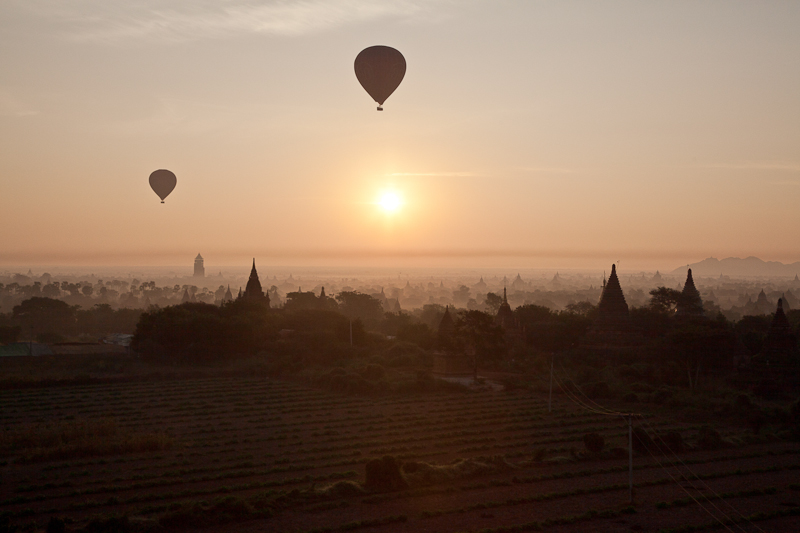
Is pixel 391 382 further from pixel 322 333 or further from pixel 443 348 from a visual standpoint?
pixel 322 333

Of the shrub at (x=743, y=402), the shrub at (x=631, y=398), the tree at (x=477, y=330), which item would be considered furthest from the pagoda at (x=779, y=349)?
the tree at (x=477, y=330)

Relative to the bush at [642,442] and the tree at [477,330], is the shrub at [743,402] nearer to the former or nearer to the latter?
the bush at [642,442]

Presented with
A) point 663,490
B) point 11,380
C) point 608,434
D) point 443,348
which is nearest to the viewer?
point 663,490

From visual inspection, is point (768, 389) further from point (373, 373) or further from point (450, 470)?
point (450, 470)

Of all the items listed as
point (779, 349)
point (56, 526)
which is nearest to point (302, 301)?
point (779, 349)

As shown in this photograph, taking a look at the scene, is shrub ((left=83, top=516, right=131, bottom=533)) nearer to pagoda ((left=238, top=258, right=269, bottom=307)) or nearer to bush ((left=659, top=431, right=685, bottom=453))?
bush ((left=659, top=431, right=685, bottom=453))

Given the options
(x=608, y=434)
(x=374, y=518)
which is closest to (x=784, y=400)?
(x=608, y=434)

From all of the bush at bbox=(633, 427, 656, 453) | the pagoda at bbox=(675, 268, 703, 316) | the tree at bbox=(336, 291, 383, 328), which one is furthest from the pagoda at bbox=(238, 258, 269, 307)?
the bush at bbox=(633, 427, 656, 453)
